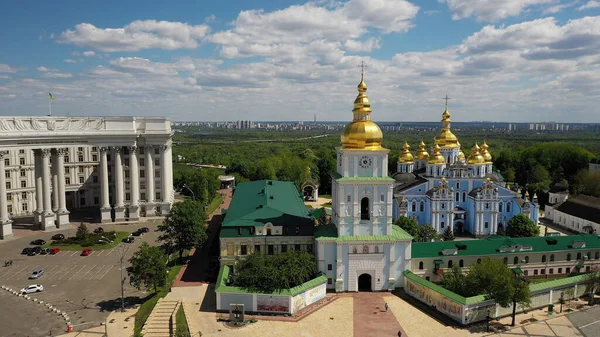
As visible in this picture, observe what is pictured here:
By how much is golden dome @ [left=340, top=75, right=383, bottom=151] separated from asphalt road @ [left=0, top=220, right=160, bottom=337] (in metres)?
22.6

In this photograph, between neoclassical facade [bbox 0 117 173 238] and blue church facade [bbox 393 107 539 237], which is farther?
neoclassical facade [bbox 0 117 173 238]

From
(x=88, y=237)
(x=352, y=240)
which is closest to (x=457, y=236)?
(x=352, y=240)

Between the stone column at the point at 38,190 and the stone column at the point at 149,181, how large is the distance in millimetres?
14448

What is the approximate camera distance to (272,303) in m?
35.6

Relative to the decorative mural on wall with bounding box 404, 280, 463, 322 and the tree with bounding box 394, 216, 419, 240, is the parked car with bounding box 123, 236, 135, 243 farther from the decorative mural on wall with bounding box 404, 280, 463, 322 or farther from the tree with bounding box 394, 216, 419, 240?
the decorative mural on wall with bounding box 404, 280, 463, 322

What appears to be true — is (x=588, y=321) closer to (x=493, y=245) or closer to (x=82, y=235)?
(x=493, y=245)

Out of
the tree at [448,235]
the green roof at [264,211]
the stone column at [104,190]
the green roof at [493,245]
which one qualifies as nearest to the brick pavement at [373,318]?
the green roof at [493,245]

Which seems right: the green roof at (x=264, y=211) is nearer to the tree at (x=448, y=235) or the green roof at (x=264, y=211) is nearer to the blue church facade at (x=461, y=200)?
the blue church facade at (x=461, y=200)

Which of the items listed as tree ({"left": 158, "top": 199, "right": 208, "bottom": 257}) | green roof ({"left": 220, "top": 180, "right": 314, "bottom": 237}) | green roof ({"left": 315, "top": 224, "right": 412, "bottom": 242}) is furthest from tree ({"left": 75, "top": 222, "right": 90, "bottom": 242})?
green roof ({"left": 315, "top": 224, "right": 412, "bottom": 242})

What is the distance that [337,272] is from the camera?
39.6m

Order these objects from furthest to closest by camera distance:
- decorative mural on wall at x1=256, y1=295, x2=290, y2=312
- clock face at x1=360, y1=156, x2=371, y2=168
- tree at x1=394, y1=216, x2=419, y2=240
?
tree at x1=394, y1=216, x2=419, y2=240
clock face at x1=360, y1=156, x2=371, y2=168
decorative mural on wall at x1=256, y1=295, x2=290, y2=312

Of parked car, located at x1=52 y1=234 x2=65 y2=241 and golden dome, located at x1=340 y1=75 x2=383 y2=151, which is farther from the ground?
golden dome, located at x1=340 y1=75 x2=383 y2=151

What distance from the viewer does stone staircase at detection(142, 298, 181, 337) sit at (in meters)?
33.1

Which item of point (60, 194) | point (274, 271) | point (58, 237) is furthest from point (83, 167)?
point (274, 271)
